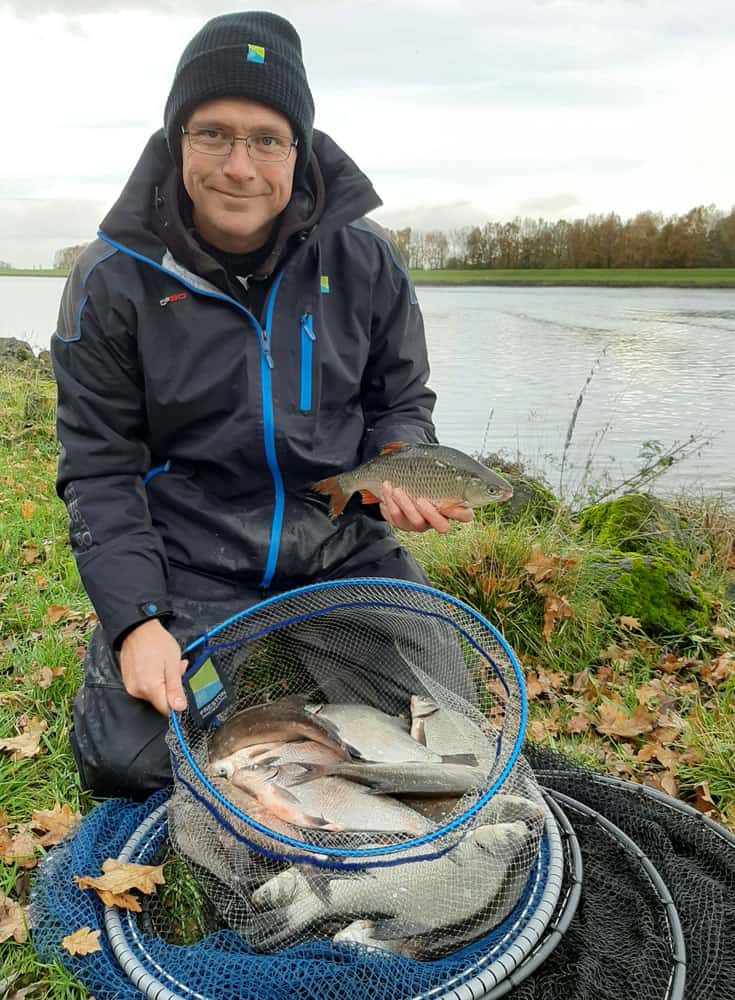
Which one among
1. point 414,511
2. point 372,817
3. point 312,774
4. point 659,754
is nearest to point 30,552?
point 414,511

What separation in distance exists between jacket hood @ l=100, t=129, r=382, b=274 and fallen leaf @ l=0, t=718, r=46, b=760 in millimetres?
1648

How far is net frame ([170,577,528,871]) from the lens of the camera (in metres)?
1.76

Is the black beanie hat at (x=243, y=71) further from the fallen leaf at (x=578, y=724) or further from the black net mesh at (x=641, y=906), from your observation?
the fallen leaf at (x=578, y=724)

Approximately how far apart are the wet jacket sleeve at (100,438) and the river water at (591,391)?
2561 millimetres

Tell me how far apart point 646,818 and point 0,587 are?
3171 millimetres

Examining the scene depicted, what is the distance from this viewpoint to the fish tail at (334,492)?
2.75 m

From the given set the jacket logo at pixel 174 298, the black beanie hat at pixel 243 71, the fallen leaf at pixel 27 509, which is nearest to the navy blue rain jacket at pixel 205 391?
the jacket logo at pixel 174 298

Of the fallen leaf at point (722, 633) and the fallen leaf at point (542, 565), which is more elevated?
the fallen leaf at point (542, 565)

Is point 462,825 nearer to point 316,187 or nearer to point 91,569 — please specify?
point 91,569

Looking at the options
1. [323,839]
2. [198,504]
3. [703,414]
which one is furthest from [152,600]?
[703,414]

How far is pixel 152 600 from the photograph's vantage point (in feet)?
8.19

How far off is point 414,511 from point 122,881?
127 centimetres

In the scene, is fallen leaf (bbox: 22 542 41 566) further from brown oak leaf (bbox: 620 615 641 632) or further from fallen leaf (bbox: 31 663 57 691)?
brown oak leaf (bbox: 620 615 641 632)

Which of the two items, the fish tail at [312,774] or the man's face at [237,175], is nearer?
the fish tail at [312,774]
